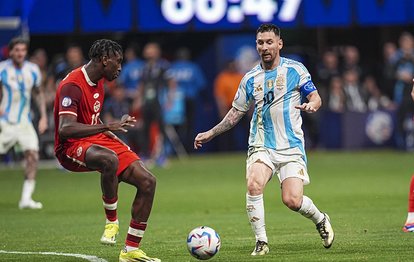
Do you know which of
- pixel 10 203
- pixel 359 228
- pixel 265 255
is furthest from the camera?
pixel 10 203

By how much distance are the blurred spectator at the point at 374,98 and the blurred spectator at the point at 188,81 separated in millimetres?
4573

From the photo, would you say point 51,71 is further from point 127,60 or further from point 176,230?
point 176,230

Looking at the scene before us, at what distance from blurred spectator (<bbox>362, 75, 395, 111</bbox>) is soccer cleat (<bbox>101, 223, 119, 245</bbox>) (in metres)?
18.0

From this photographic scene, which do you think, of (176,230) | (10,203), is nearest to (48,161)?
(10,203)

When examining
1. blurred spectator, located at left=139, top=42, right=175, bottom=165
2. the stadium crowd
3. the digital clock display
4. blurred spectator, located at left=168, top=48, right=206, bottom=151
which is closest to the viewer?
the digital clock display

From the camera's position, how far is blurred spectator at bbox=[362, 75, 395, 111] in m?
28.2

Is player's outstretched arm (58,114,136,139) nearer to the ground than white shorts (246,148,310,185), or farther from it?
farther from it

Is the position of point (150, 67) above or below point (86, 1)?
below

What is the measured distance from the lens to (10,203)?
56.1ft

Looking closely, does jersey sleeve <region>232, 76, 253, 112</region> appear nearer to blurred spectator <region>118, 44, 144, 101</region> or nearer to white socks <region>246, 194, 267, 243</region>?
white socks <region>246, 194, 267, 243</region>

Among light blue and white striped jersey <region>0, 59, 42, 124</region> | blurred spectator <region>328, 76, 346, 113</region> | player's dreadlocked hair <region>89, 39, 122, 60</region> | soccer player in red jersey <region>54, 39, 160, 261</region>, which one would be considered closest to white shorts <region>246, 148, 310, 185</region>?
soccer player in red jersey <region>54, 39, 160, 261</region>

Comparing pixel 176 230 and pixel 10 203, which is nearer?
pixel 176 230

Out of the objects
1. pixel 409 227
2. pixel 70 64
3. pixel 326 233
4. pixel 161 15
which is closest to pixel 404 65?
pixel 161 15

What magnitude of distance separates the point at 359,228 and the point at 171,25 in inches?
455
